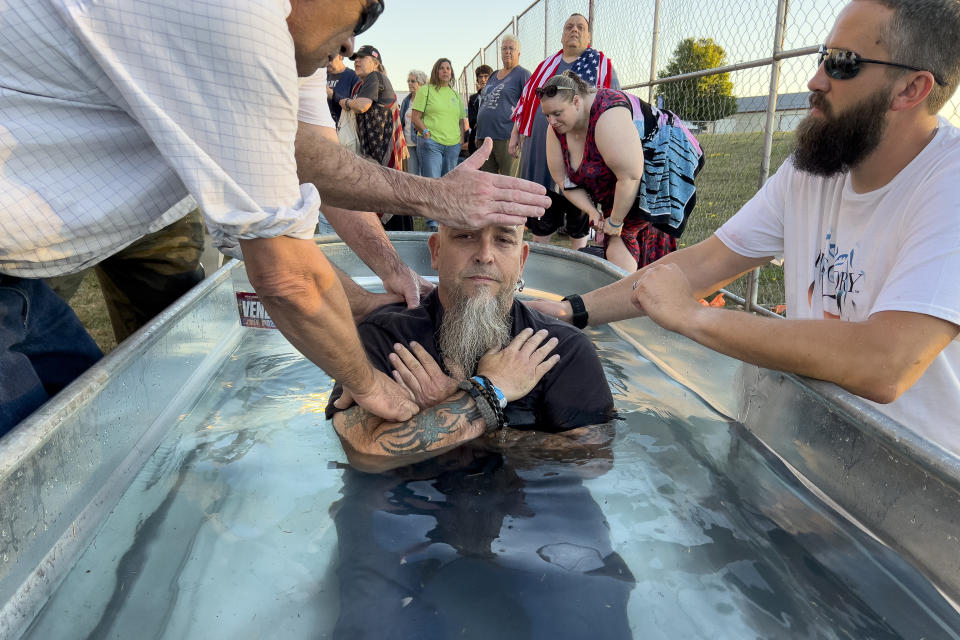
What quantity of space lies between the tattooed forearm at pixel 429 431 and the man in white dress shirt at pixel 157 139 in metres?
0.51

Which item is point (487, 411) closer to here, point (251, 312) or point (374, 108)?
point (251, 312)

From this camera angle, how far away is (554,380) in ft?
7.59

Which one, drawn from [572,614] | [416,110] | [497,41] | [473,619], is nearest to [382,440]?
[473,619]

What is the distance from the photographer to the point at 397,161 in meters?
7.30

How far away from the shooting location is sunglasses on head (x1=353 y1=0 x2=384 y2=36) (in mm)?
1429

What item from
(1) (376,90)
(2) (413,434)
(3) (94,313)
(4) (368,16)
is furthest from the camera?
(1) (376,90)

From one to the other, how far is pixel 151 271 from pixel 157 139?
227 cm

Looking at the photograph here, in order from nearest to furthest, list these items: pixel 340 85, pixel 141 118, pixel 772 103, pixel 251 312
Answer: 1. pixel 141 118
2. pixel 251 312
3. pixel 772 103
4. pixel 340 85

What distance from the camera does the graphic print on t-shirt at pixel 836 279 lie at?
1894 millimetres

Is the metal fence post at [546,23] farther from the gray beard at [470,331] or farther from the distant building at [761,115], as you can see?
the gray beard at [470,331]

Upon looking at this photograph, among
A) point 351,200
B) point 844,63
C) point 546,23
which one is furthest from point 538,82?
point 351,200

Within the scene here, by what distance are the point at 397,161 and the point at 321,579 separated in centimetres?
614

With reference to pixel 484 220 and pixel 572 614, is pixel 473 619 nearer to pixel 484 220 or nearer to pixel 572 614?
pixel 572 614

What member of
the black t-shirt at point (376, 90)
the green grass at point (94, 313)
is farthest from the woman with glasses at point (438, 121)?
the green grass at point (94, 313)
